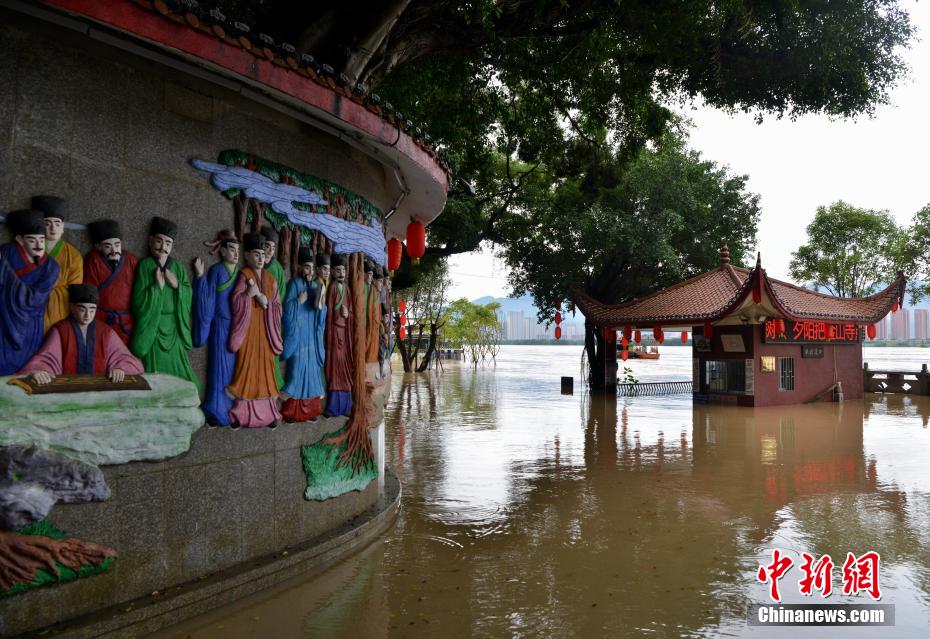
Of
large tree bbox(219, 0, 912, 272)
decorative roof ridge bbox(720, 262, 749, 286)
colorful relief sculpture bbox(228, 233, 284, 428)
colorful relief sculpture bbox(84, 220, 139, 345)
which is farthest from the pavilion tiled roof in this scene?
colorful relief sculpture bbox(84, 220, 139, 345)

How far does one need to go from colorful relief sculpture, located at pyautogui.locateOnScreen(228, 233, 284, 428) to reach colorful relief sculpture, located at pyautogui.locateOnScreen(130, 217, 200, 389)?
36 cm

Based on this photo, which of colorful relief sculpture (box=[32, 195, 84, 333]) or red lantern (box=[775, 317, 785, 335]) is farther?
red lantern (box=[775, 317, 785, 335])

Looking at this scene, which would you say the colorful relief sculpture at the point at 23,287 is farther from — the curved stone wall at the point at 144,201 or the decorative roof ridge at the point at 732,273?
the decorative roof ridge at the point at 732,273

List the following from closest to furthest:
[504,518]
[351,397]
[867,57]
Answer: [351,397] → [504,518] → [867,57]

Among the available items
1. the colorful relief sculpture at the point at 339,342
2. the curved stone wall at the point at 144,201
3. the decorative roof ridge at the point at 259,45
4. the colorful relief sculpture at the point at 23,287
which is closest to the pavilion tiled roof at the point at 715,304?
the colorful relief sculpture at the point at 339,342

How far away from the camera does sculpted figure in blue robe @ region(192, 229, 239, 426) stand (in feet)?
14.5

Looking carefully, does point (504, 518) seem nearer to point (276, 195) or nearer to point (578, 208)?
point (276, 195)

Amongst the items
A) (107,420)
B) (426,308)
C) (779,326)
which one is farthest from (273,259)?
(426,308)

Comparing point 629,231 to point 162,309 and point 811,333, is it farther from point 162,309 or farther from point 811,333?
point 162,309

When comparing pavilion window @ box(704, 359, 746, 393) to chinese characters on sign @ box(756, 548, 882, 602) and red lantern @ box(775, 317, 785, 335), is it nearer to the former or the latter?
red lantern @ box(775, 317, 785, 335)

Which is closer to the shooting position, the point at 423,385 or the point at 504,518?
the point at 504,518

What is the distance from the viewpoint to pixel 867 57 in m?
9.54

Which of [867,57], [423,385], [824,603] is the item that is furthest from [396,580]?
[423,385]

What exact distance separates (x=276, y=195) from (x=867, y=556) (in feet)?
18.9
